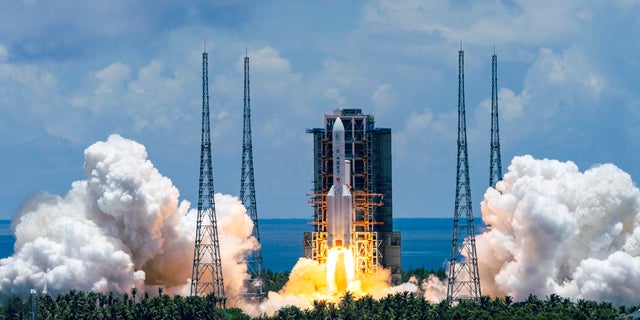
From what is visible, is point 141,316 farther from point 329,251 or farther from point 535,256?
point 535,256

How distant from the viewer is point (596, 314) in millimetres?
94500

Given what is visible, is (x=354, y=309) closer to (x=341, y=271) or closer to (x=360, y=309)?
(x=360, y=309)

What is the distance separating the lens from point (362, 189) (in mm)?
116125

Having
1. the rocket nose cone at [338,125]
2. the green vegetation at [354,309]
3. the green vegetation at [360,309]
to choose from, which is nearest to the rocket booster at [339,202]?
the rocket nose cone at [338,125]

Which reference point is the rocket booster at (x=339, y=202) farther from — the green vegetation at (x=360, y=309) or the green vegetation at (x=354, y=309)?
the green vegetation at (x=360, y=309)

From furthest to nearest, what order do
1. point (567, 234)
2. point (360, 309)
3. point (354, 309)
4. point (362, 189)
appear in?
point (362, 189), point (567, 234), point (360, 309), point (354, 309)

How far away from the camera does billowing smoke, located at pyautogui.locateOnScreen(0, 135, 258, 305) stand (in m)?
108

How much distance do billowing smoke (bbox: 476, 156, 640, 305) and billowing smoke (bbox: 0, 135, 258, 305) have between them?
2318 cm

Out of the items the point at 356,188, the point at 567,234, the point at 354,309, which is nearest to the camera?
the point at 354,309

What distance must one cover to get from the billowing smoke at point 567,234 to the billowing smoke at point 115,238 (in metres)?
23.2

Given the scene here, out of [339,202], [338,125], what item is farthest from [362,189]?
[338,125]

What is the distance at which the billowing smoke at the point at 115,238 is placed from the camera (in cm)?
10850

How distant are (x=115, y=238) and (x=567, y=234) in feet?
127

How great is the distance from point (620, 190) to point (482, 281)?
48.7 ft
